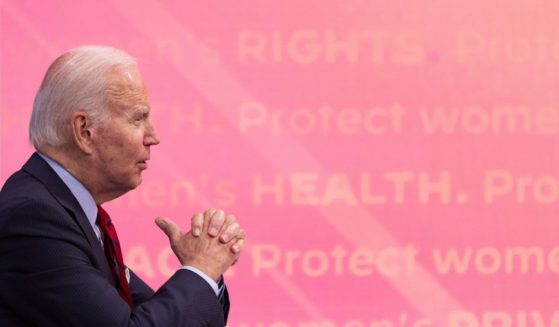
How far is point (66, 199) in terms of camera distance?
1417 mm

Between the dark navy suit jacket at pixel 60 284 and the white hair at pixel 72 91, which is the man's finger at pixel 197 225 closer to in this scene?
the dark navy suit jacket at pixel 60 284

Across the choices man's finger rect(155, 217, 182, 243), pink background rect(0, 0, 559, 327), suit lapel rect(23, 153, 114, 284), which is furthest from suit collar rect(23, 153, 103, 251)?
pink background rect(0, 0, 559, 327)

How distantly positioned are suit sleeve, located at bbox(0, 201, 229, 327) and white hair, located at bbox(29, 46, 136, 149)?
16 cm

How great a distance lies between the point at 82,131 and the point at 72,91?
0.07 m

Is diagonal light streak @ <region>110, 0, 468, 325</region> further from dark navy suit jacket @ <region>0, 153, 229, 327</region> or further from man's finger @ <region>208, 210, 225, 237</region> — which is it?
dark navy suit jacket @ <region>0, 153, 229, 327</region>

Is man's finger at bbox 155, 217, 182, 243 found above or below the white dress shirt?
below

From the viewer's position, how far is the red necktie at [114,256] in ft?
4.91

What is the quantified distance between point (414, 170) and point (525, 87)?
441mm

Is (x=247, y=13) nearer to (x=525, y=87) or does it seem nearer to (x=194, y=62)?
(x=194, y=62)

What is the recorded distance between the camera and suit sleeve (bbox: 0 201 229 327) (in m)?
1.29

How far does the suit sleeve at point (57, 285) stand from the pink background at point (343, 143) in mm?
1525

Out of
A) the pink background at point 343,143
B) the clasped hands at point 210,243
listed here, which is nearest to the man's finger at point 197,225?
the clasped hands at point 210,243

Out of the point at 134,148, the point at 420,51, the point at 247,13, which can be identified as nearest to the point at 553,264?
the point at 420,51

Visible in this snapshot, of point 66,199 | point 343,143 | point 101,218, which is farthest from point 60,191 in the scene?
point 343,143
